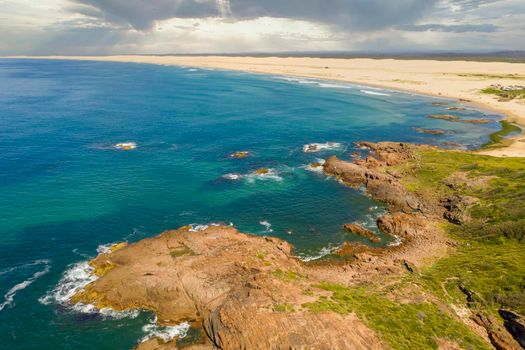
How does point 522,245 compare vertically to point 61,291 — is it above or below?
above

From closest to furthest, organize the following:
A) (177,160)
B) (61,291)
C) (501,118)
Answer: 1. (61,291)
2. (177,160)
3. (501,118)

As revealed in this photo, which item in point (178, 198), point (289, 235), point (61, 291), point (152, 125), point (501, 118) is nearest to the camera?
point (61, 291)

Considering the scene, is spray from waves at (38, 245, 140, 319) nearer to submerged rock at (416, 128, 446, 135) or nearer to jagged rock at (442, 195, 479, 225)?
jagged rock at (442, 195, 479, 225)

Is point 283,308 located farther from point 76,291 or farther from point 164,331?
point 76,291

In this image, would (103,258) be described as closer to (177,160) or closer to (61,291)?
(61,291)

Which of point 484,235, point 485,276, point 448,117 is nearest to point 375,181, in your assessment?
point 484,235

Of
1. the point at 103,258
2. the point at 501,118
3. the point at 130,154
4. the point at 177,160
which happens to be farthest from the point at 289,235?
the point at 501,118
